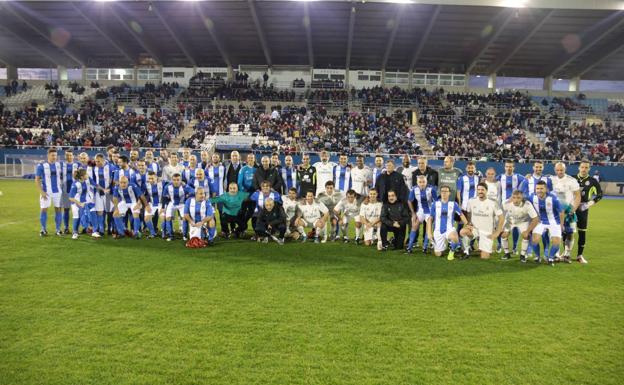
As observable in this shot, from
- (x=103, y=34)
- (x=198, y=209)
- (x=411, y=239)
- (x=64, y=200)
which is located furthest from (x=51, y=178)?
(x=103, y=34)

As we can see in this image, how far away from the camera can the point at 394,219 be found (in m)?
8.77

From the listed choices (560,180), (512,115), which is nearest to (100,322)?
(560,180)

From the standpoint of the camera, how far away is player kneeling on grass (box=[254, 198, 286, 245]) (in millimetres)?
9125

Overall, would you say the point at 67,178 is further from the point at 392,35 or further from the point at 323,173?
the point at 392,35

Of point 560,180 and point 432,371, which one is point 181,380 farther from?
point 560,180

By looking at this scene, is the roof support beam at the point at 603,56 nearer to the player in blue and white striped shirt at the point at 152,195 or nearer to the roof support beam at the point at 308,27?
the roof support beam at the point at 308,27

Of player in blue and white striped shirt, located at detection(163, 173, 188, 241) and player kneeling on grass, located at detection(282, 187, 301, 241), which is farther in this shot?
player kneeling on grass, located at detection(282, 187, 301, 241)

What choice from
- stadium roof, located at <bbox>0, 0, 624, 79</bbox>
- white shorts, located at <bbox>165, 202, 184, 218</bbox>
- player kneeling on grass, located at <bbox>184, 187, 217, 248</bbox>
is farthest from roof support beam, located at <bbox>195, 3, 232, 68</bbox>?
player kneeling on grass, located at <bbox>184, 187, 217, 248</bbox>

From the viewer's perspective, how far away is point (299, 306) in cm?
511

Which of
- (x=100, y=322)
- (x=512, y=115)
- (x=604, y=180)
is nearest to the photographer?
(x=100, y=322)

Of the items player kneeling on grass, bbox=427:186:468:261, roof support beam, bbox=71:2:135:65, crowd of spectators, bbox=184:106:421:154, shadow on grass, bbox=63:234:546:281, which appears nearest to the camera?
shadow on grass, bbox=63:234:546:281

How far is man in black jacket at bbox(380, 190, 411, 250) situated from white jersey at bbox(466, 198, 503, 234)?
130cm

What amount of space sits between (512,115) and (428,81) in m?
7.67

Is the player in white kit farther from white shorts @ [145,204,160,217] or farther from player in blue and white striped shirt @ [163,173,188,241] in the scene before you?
white shorts @ [145,204,160,217]
